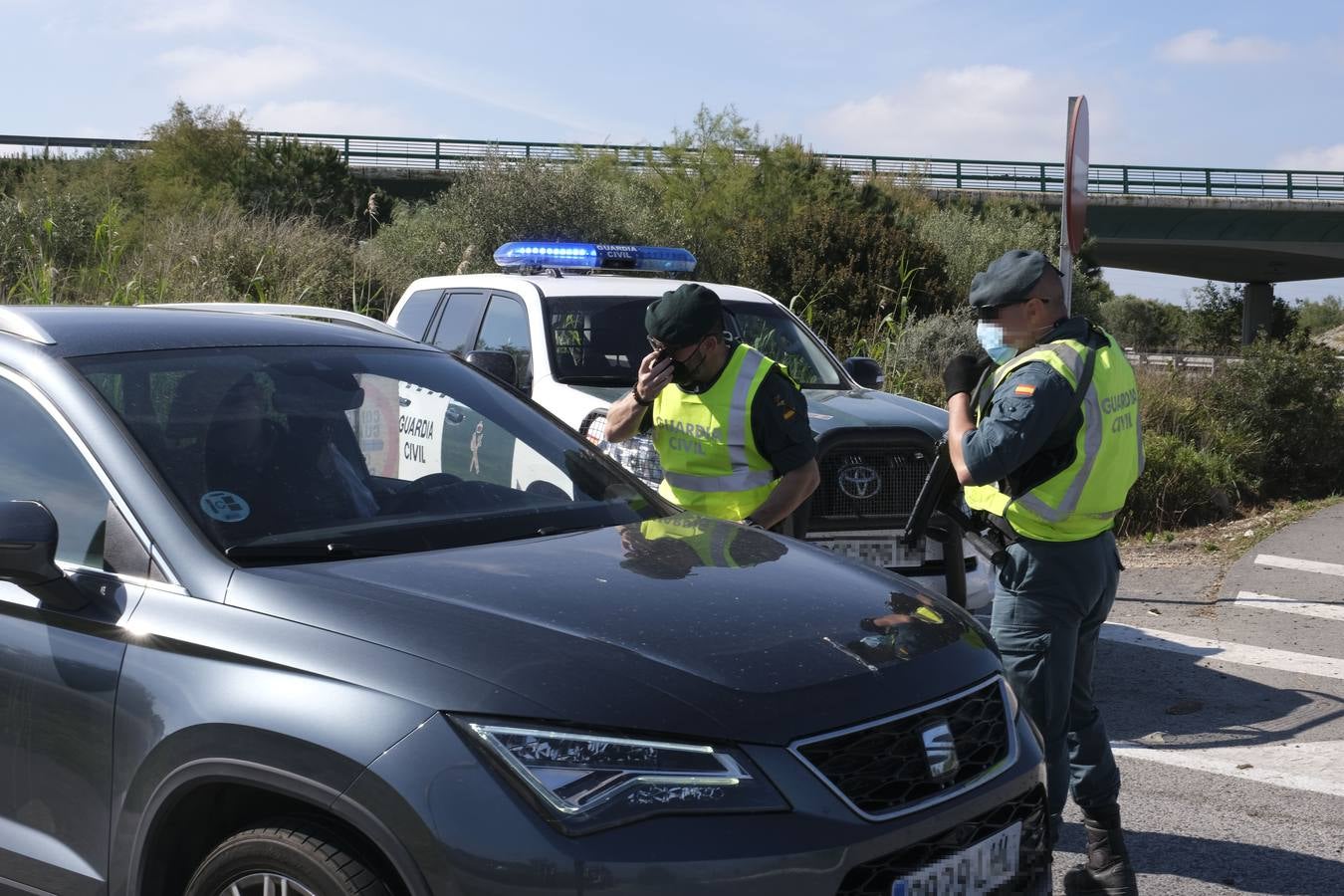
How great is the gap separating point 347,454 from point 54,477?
684 millimetres

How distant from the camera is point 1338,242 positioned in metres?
56.8

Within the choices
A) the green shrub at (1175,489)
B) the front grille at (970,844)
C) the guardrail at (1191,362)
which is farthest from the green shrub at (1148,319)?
the front grille at (970,844)

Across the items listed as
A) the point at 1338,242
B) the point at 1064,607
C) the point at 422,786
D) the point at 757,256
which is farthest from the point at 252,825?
the point at 1338,242

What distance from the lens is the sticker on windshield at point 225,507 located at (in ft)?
10.2

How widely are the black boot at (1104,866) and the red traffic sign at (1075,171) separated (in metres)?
4.20

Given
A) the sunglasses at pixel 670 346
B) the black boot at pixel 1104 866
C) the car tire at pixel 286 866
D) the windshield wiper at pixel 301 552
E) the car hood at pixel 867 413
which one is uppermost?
the sunglasses at pixel 670 346

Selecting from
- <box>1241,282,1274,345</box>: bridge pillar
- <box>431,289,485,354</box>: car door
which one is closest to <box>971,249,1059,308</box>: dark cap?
<box>431,289,485,354</box>: car door

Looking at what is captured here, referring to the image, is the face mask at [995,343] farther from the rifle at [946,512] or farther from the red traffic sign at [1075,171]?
the red traffic sign at [1075,171]

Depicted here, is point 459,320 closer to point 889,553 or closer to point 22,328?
point 889,553

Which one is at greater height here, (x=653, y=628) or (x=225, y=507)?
(x=225, y=507)

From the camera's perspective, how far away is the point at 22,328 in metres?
3.52

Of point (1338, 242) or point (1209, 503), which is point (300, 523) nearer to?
point (1209, 503)

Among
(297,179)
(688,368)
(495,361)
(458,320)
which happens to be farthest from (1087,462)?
(297,179)

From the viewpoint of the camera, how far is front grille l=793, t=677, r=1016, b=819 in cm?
262
